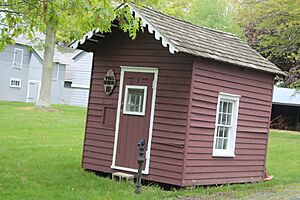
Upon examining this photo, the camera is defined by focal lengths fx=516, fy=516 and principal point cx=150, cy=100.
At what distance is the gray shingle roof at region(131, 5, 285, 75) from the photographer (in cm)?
1096

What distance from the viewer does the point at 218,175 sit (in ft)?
39.1

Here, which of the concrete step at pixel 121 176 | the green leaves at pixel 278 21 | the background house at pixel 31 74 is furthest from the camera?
the background house at pixel 31 74

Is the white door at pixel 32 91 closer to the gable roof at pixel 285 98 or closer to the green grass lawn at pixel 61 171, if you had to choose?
the gable roof at pixel 285 98

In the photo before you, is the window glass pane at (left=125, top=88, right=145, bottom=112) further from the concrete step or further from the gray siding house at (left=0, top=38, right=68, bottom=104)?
the gray siding house at (left=0, top=38, right=68, bottom=104)

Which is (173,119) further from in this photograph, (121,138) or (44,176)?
(44,176)

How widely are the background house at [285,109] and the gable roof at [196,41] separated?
2317 cm

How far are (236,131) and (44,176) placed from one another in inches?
182

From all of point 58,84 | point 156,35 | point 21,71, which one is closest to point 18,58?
point 21,71

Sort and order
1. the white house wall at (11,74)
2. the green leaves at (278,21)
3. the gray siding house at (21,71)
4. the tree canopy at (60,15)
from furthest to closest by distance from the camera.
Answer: the gray siding house at (21,71), the white house wall at (11,74), the green leaves at (278,21), the tree canopy at (60,15)

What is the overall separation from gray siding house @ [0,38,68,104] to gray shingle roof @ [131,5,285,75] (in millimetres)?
28326

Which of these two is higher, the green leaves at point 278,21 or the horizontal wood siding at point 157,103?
the green leaves at point 278,21

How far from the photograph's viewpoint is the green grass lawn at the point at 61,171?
32.3 ft

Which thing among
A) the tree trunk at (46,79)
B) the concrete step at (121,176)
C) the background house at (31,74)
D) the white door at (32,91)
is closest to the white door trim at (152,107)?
the concrete step at (121,176)

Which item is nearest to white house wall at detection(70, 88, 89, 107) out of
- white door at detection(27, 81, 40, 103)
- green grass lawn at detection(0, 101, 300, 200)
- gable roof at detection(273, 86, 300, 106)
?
white door at detection(27, 81, 40, 103)
